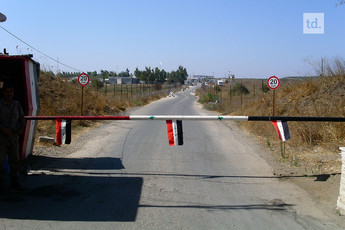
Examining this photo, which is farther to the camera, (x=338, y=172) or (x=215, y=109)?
(x=215, y=109)

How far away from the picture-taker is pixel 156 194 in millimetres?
6117

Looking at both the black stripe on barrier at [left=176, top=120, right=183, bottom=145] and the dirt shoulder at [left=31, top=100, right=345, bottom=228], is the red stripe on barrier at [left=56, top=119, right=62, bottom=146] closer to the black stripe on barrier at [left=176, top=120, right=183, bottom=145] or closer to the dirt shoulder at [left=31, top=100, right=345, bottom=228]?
the dirt shoulder at [left=31, top=100, right=345, bottom=228]

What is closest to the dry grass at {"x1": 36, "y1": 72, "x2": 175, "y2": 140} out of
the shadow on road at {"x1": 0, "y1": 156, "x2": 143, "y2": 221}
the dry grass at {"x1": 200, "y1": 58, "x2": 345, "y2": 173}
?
the shadow on road at {"x1": 0, "y1": 156, "x2": 143, "y2": 221}

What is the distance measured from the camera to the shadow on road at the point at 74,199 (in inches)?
197

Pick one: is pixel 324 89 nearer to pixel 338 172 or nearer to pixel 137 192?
pixel 338 172

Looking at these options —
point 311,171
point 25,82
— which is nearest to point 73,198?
point 25,82

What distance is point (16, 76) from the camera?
8.21 metres

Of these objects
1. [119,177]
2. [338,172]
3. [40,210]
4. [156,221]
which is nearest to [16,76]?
[119,177]

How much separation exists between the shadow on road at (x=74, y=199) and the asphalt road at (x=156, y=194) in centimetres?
1

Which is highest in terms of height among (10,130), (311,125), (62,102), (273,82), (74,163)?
(273,82)

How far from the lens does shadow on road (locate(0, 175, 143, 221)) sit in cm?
500

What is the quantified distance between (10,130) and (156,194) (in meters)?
2.76

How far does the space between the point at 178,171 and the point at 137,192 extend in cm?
185

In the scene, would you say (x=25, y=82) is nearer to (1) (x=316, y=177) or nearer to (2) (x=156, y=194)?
(2) (x=156, y=194)
